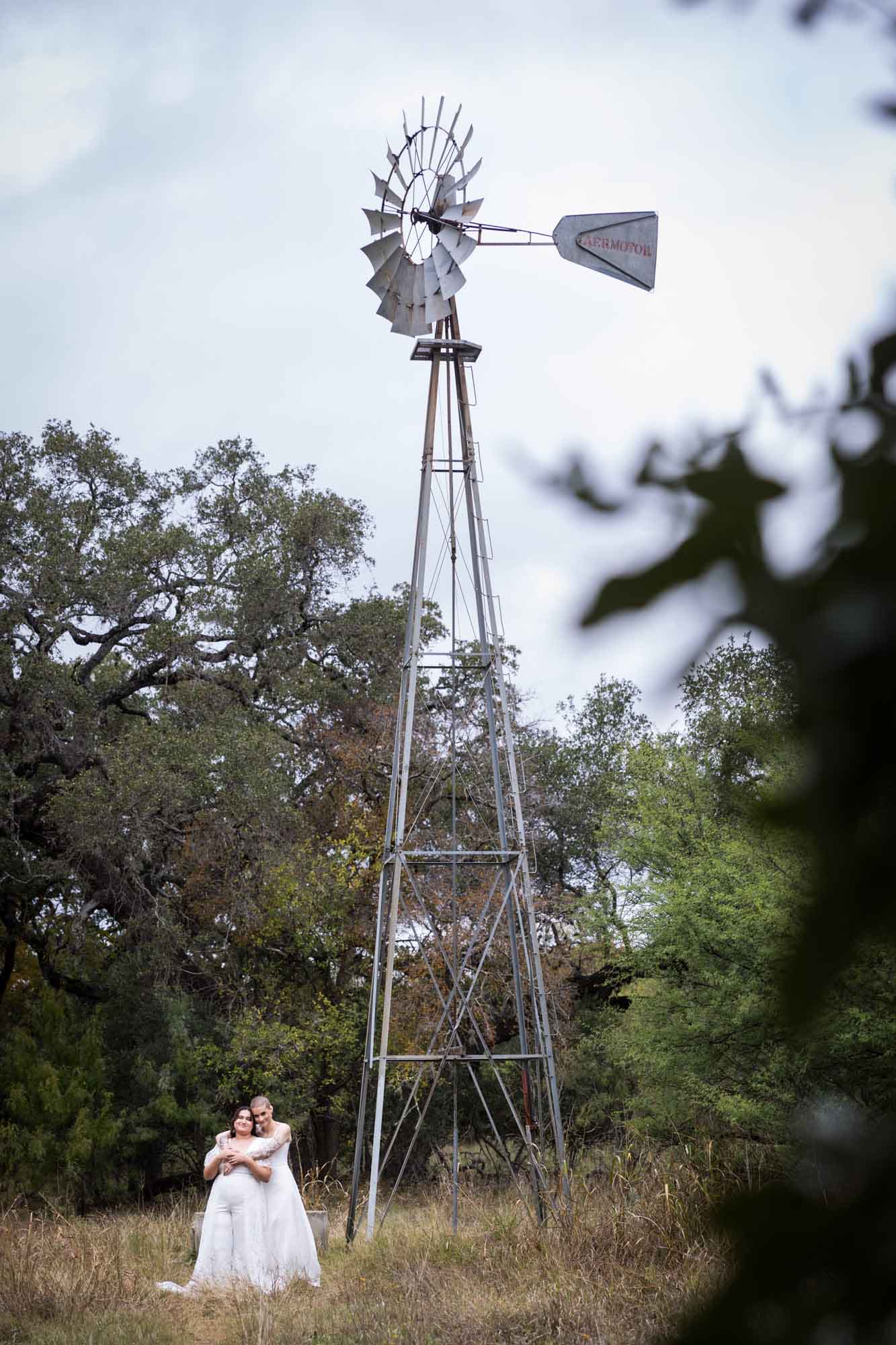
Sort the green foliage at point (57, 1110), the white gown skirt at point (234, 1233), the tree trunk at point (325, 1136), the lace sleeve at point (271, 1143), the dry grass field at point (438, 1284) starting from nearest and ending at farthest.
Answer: the dry grass field at point (438, 1284) → the white gown skirt at point (234, 1233) → the lace sleeve at point (271, 1143) → the green foliage at point (57, 1110) → the tree trunk at point (325, 1136)

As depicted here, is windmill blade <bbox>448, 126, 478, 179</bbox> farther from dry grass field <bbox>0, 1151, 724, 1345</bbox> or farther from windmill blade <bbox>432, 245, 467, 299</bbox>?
dry grass field <bbox>0, 1151, 724, 1345</bbox>

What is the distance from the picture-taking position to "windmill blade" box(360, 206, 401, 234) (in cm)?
1112

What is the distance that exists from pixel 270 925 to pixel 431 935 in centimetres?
220

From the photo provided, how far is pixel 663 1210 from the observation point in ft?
25.6

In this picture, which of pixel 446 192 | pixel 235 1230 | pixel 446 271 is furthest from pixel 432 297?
pixel 235 1230

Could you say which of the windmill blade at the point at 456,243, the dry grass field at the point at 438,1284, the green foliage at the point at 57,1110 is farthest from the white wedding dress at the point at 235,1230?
the green foliage at the point at 57,1110

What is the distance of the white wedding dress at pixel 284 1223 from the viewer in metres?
8.79

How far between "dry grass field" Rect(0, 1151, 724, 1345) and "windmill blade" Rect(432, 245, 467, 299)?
22.9 ft

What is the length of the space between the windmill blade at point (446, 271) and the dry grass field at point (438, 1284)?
6988mm

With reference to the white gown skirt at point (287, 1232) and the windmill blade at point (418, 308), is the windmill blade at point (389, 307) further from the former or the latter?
the white gown skirt at point (287, 1232)

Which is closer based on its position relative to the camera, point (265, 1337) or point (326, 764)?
point (265, 1337)

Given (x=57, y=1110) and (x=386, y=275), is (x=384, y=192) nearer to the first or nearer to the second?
(x=386, y=275)

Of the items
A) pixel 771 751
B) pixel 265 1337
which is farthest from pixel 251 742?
pixel 771 751

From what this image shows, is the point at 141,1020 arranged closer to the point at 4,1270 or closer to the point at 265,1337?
the point at 4,1270
